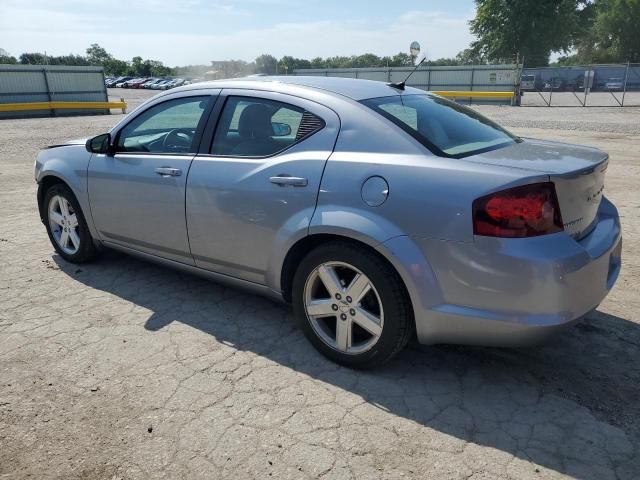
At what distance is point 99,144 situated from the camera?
414cm

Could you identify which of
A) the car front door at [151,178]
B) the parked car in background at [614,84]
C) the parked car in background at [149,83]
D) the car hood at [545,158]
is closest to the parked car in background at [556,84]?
the parked car in background at [614,84]

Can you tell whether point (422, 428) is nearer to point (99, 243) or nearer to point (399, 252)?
point (399, 252)

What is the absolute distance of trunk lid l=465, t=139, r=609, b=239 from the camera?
2.48 metres

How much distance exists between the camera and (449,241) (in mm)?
2479

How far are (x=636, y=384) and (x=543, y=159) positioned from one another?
1362 mm

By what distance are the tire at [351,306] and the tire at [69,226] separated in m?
2.39

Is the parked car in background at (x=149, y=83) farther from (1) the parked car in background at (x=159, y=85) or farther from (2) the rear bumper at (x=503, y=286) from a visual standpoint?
(2) the rear bumper at (x=503, y=286)

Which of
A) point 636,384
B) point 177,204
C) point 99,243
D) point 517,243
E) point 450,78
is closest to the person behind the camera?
point 517,243

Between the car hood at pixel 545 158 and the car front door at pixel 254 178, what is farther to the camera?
the car front door at pixel 254 178

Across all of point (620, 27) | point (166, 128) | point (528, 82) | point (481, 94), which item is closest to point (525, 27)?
point (620, 27)

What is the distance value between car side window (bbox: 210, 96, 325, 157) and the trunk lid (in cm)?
105

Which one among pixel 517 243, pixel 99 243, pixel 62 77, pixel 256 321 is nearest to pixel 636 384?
pixel 517 243

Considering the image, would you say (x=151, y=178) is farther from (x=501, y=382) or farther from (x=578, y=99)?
(x=578, y=99)

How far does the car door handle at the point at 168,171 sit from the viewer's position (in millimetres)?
3545
